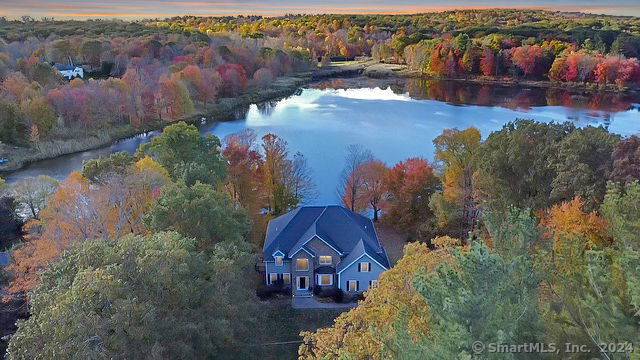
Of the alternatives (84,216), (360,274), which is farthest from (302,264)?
(84,216)

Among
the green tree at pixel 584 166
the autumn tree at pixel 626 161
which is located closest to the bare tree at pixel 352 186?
the green tree at pixel 584 166

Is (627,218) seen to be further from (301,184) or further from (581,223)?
(301,184)

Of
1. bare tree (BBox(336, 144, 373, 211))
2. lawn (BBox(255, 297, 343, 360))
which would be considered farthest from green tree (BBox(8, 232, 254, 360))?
bare tree (BBox(336, 144, 373, 211))

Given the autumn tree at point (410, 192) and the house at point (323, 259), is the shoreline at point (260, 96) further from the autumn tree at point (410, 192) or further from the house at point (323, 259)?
the autumn tree at point (410, 192)

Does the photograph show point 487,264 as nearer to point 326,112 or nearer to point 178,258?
point 178,258

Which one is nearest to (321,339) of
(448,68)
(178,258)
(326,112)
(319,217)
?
(178,258)

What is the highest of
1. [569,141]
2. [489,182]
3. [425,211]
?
[569,141]
